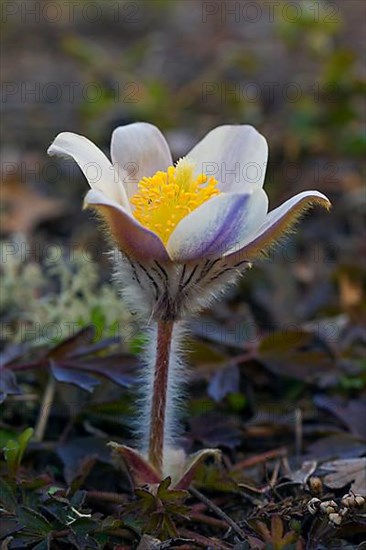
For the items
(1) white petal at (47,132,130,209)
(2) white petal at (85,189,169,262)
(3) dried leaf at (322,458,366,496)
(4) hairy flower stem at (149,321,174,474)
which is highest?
(1) white petal at (47,132,130,209)

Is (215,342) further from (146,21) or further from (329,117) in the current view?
(146,21)

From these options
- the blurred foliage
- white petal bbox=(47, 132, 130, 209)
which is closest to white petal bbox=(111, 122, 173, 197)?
white petal bbox=(47, 132, 130, 209)

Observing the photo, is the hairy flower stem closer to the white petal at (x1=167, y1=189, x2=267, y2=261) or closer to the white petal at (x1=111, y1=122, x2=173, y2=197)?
the white petal at (x1=167, y1=189, x2=267, y2=261)

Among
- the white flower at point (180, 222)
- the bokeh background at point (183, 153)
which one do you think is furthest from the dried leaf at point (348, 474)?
the white flower at point (180, 222)

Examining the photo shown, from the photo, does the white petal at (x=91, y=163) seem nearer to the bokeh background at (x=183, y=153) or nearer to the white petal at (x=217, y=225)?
the white petal at (x=217, y=225)

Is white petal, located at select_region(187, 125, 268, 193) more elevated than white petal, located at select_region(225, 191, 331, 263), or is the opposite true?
white petal, located at select_region(187, 125, 268, 193)

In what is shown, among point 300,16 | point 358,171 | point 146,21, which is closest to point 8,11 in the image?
point 146,21

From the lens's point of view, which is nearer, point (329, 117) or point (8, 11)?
point (329, 117)
